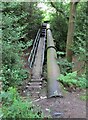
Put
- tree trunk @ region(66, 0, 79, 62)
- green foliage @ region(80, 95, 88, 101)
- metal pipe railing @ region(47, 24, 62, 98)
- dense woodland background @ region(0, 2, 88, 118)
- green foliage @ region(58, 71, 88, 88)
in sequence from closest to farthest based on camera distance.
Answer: dense woodland background @ region(0, 2, 88, 118), metal pipe railing @ region(47, 24, 62, 98), green foliage @ region(80, 95, 88, 101), green foliage @ region(58, 71, 88, 88), tree trunk @ region(66, 0, 79, 62)

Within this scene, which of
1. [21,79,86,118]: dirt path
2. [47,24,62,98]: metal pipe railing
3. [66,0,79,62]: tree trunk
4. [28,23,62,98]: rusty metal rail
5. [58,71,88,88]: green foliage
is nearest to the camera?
[21,79,86,118]: dirt path

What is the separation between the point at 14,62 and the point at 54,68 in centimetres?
129

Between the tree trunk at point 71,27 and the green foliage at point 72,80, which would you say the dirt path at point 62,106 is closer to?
the green foliage at point 72,80

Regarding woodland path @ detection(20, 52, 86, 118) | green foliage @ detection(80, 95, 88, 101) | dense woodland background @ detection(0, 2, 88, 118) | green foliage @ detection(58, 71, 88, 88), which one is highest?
dense woodland background @ detection(0, 2, 88, 118)

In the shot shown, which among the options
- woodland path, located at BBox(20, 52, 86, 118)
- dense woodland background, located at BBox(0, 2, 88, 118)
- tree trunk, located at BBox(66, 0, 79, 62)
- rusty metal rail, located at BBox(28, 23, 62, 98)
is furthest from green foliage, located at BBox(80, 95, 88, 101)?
tree trunk, located at BBox(66, 0, 79, 62)

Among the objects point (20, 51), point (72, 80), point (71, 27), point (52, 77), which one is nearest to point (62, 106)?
point (72, 80)

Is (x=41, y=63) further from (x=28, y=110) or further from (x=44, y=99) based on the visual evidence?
(x=28, y=110)

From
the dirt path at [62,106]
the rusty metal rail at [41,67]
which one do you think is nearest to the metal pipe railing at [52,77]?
the rusty metal rail at [41,67]

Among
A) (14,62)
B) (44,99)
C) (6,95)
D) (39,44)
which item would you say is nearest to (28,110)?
(6,95)

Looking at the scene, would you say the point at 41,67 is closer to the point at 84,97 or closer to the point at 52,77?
the point at 52,77

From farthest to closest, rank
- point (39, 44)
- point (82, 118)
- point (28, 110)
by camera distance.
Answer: point (39, 44) → point (82, 118) → point (28, 110)

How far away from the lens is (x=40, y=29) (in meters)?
13.8

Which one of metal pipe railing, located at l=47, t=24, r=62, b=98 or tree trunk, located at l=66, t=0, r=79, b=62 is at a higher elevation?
tree trunk, located at l=66, t=0, r=79, b=62

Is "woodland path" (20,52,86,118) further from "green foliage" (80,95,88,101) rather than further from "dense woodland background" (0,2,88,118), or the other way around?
"dense woodland background" (0,2,88,118)
